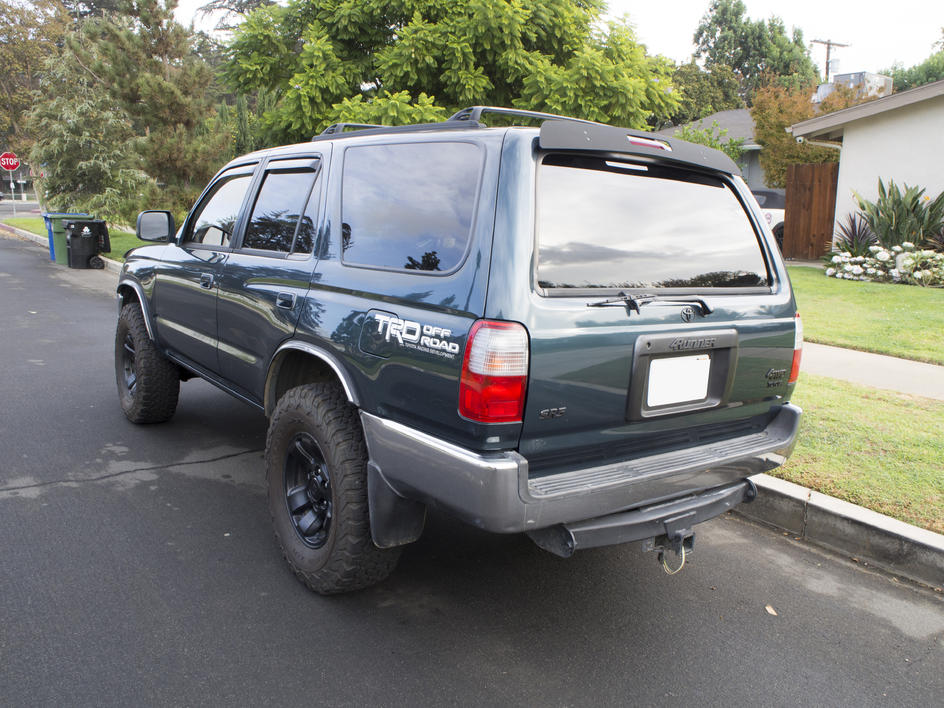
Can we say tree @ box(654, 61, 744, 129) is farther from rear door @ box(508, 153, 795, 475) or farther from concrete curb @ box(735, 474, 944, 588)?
rear door @ box(508, 153, 795, 475)

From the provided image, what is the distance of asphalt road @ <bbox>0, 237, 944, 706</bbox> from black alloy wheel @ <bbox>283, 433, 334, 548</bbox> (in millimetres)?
241

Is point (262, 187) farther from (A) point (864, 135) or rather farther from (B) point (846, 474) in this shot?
(A) point (864, 135)

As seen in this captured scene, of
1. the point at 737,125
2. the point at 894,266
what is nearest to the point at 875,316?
the point at 894,266

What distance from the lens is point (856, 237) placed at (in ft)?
46.7

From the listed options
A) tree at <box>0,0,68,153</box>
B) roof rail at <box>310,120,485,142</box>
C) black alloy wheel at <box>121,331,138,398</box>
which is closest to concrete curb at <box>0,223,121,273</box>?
tree at <box>0,0,68,153</box>

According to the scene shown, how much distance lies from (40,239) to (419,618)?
81.4 feet

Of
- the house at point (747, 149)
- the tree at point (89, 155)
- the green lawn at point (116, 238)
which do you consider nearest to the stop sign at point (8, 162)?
the green lawn at point (116, 238)

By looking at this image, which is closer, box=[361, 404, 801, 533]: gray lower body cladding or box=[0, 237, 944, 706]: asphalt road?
box=[361, 404, 801, 533]: gray lower body cladding

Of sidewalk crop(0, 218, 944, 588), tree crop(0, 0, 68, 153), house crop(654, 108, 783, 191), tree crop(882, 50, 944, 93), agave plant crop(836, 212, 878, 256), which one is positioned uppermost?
tree crop(882, 50, 944, 93)

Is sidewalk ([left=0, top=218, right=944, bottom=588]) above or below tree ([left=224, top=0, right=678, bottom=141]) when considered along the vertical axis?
below

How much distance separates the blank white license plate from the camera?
2773 millimetres

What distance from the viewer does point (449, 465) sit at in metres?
2.48

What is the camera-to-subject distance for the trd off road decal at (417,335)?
2.53 meters

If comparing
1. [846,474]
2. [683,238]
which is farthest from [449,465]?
[846,474]
